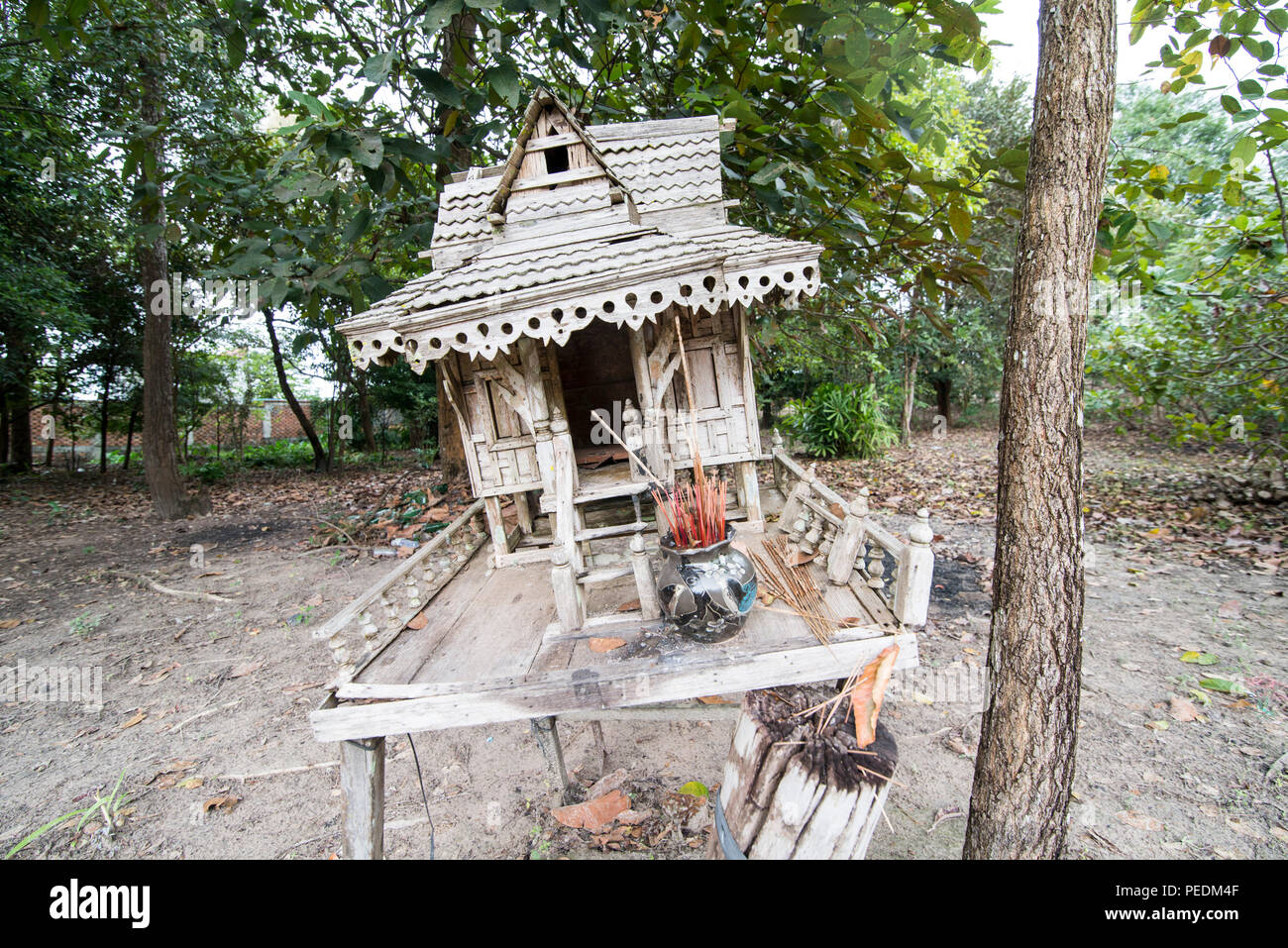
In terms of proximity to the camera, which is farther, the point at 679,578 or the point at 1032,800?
the point at 679,578

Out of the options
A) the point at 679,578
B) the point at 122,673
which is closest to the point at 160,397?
the point at 122,673

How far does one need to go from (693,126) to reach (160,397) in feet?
37.3

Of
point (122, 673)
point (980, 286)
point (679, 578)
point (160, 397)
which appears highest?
point (160, 397)

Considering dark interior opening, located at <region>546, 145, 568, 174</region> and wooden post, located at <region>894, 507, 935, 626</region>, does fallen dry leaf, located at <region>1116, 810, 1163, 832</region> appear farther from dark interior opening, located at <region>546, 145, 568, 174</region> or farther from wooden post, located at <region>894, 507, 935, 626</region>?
dark interior opening, located at <region>546, 145, 568, 174</region>

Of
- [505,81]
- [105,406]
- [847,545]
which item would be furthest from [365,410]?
[847,545]

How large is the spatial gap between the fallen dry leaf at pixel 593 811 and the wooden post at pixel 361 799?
1308 mm

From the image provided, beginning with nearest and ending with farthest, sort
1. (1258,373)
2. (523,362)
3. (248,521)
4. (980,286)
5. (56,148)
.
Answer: (523,362)
(980,286)
(1258,373)
(56,148)
(248,521)

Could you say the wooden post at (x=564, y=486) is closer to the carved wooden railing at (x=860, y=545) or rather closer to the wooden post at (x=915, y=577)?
the carved wooden railing at (x=860, y=545)

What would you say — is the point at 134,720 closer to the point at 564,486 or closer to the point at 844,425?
the point at 564,486

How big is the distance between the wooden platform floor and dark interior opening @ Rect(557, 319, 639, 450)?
265cm

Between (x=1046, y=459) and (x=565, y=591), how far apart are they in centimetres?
223

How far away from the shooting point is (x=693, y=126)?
422 cm

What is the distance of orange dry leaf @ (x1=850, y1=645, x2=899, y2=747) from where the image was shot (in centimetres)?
235
